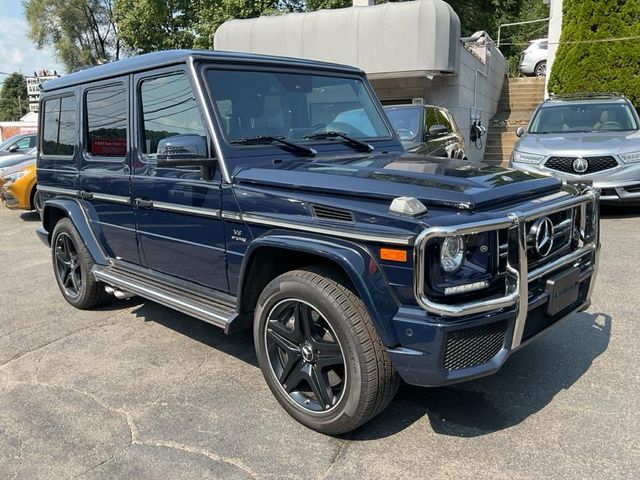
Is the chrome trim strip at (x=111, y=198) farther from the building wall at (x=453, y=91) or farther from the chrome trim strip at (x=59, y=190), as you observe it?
the building wall at (x=453, y=91)

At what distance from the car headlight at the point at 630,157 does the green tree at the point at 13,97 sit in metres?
76.6

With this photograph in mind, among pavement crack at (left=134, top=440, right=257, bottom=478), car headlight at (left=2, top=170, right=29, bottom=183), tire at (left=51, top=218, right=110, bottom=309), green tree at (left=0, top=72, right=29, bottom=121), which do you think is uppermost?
green tree at (left=0, top=72, right=29, bottom=121)

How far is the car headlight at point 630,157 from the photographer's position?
756 centimetres

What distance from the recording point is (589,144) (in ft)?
25.7

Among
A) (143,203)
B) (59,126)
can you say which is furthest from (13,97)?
(143,203)

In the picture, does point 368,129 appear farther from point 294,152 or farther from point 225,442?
point 225,442

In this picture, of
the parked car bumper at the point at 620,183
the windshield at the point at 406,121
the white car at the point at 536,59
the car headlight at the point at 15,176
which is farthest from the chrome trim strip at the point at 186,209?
the white car at the point at 536,59

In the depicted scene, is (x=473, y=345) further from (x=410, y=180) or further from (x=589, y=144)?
(x=589, y=144)

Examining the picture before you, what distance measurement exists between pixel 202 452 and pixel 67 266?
3.09 m

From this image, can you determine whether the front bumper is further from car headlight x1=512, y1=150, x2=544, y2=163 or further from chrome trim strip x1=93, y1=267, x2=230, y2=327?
car headlight x1=512, y1=150, x2=544, y2=163

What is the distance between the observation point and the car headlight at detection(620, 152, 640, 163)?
7.56m

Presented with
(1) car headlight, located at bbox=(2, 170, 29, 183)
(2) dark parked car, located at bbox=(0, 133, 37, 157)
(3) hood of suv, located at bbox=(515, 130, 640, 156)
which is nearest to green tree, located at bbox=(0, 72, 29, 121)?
(2) dark parked car, located at bbox=(0, 133, 37, 157)

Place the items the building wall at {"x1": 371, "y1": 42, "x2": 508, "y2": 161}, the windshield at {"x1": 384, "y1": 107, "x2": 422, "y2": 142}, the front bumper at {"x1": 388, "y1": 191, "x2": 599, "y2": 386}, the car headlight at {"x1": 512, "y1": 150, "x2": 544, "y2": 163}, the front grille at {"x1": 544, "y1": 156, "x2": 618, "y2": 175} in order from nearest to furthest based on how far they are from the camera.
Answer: the front bumper at {"x1": 388, "y1": 191, "x2": 599, "y2": 386}
the front grille at {"x1": 544, "y1": 156, "x2": 618, "y2": 175}
the windshield at {"x1": 384, "y1": 107, "x2": 422, "y2": 142}
the car headlight at {"x1": 512, "y1": 150, "x2": 544, "y2": 163}
the building wall at {"x1": 371, "y1": 42, "x2": 508, "y2": 161}

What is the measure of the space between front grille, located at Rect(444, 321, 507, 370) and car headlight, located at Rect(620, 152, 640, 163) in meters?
6.16
